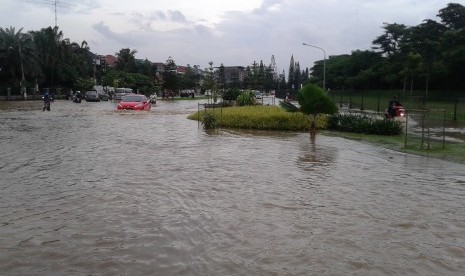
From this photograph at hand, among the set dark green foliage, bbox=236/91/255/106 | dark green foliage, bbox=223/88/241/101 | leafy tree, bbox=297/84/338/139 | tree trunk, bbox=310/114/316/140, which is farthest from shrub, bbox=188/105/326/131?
dark green foliage, bbox=223/88/241/101

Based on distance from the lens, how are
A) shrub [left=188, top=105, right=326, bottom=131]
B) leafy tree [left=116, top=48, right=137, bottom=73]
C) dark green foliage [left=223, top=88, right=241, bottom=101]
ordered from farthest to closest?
leafy tree [left=116, top=48, right=137, bottom=73] → dark green foliage [left=223, top=88, right=241, bottom=101] → shrub [left=188, top=105, right=326, bottom=131]

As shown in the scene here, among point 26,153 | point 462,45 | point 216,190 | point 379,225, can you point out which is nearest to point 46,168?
point 26,153

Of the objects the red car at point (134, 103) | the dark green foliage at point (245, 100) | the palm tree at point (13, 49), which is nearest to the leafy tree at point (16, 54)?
the palm tree at point (13, 49)

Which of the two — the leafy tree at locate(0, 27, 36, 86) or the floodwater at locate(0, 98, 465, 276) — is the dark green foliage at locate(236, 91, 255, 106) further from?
the leafy tree at locate(0, 27, 36, 86)

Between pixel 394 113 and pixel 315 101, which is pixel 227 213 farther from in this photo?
pixel 394 113

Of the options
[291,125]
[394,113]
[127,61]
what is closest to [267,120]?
[291,125]

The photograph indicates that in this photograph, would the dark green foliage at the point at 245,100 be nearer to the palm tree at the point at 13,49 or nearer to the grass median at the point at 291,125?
the grass median at the point at 291,125

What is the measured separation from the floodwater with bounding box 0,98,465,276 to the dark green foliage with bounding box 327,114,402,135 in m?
6.45

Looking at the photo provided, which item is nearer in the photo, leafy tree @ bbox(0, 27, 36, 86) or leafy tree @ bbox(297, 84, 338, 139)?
leafy tree @ bbox(297, 84, 338, 139)

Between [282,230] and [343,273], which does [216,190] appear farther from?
[343,273]

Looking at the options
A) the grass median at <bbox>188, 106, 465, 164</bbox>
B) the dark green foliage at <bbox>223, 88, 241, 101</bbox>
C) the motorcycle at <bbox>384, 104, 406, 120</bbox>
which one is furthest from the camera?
the dark green foliage at <bbox>223, 88, 241, 101</bbox>

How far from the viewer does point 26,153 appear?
14.0 metres

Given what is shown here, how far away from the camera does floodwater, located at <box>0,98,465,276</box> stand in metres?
5.67

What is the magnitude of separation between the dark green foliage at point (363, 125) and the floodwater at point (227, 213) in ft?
21.2
